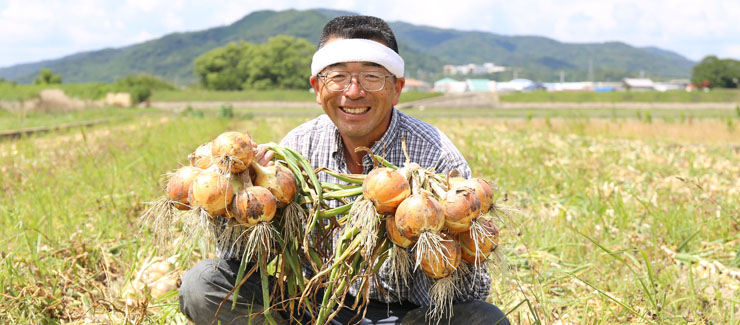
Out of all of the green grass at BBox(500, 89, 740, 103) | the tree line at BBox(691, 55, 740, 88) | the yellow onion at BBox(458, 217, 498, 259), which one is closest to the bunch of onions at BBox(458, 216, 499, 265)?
the yellow onion at BBox(458, 217, 498, 259)

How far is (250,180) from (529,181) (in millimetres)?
4194

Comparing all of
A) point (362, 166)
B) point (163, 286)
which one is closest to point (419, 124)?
point (362, 166)

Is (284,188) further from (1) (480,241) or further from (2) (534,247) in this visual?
(2) (534,247)

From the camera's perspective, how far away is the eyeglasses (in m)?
2.02

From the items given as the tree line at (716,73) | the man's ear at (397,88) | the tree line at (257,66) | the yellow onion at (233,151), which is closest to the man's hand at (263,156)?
the yellow onion at (233,151)

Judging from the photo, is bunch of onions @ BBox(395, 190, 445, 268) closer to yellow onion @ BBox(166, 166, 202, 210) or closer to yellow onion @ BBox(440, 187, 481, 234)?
yellow onion @ BBox(440, 187, 481, 234)

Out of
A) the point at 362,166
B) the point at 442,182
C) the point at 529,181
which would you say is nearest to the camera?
the point at 442,182

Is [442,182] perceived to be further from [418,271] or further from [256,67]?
[256,67]

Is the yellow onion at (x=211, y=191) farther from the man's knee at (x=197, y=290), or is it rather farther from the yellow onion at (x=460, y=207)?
the yellow onion at (x=460, y=207)

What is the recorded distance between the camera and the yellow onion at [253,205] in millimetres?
1499

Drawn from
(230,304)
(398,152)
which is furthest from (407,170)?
(230,304)

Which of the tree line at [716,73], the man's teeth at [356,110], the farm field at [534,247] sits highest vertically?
the tree line at [716,73]

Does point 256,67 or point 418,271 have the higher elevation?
point 256,67

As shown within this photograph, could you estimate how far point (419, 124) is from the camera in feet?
7.59
